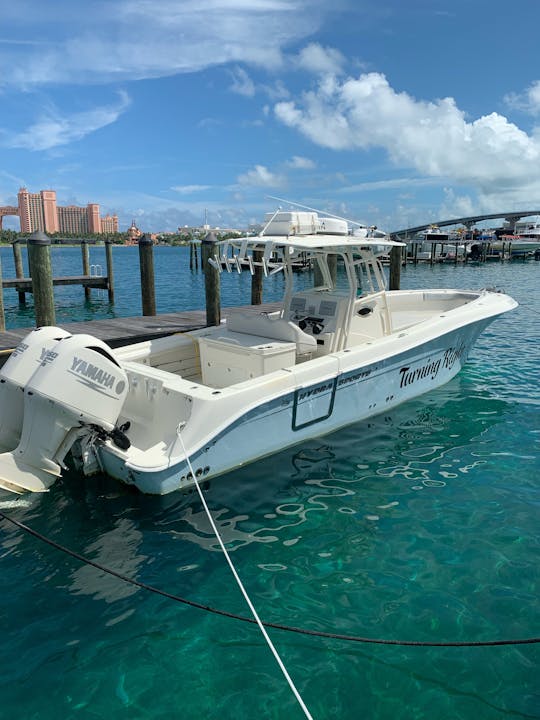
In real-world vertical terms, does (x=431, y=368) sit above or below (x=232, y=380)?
below

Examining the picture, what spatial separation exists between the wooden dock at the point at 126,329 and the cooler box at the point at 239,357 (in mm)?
4283

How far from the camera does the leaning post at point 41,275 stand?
34.4 feet

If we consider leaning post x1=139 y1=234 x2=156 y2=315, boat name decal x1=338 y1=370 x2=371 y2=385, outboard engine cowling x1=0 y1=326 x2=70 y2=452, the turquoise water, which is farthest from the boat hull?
leaning post x1=139 y1=234 x2=156 y2=315

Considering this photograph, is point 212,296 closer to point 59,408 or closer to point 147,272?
point 147,272

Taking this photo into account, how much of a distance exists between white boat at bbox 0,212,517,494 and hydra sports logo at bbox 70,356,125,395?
0.01 metres

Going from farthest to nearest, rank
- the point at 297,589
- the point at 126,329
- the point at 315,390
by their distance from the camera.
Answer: the point at 126,329 → the point at 315,390 → the point at 297,589

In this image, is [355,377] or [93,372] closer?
[93,372]

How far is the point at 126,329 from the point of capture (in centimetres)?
1212

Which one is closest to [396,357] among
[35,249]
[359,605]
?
[359,605]

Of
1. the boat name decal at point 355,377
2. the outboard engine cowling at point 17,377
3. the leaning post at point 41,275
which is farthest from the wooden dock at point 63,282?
the boat name decal at point 355,377

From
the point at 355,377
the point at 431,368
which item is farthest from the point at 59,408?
the point at 431,368

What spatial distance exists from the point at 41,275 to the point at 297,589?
27.5 ft

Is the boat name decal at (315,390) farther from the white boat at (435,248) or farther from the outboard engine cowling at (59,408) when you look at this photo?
the white boat at (435,248)

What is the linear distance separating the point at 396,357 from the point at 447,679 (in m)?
4.93
